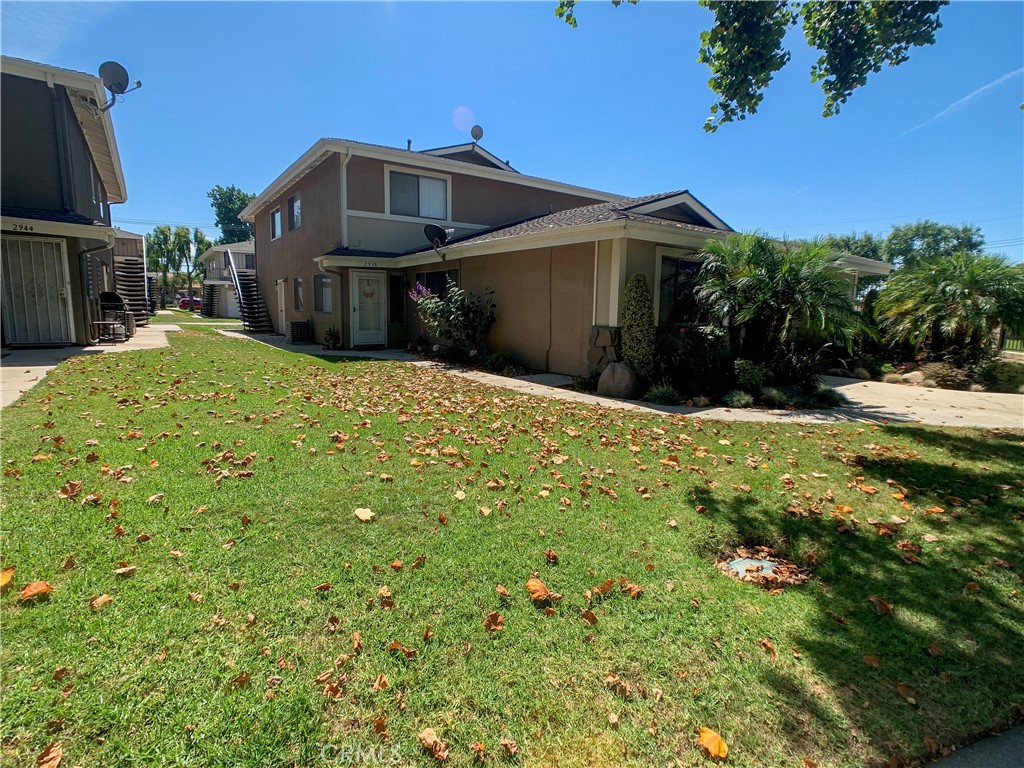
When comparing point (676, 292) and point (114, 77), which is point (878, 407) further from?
point (114, 77)

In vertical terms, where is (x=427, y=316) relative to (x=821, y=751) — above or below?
above

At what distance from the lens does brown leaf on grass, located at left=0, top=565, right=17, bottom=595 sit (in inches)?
96.7

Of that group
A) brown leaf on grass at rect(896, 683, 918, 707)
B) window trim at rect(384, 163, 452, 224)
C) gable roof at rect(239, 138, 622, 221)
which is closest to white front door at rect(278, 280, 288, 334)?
gable roof at rect(239, 138, 622, 221)

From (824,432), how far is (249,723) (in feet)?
23.2

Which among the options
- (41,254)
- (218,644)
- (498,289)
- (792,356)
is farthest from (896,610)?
(41,254)

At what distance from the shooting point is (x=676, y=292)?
10695 mm

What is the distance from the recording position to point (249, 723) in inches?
73.5

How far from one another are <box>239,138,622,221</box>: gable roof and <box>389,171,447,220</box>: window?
0.50m

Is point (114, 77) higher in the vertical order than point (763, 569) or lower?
higher

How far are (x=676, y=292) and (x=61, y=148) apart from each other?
49.9 feet

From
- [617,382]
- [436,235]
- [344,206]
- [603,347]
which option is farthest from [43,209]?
[617,382]

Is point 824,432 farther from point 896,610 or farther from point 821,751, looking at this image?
point 821,751

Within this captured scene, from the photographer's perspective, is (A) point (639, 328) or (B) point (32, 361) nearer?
(A) point (639, 328)

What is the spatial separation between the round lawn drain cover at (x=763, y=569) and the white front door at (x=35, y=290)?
51.4 feet
